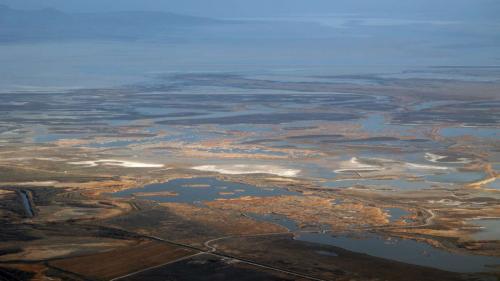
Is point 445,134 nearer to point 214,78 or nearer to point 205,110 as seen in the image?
point 205,110

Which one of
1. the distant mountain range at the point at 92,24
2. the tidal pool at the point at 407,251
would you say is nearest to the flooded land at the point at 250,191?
the tidal pool at the point at 407,251

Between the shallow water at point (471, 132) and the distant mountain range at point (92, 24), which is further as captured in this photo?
the distant mountain range at point (92, 24)

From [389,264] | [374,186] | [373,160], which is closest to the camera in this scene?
[389,264]

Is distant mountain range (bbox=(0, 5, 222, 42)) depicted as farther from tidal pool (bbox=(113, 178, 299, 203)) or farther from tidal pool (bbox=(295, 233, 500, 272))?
tidal pool (bbox=(295, 233, 500, 272))

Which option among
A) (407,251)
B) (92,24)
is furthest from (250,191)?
(92,24)

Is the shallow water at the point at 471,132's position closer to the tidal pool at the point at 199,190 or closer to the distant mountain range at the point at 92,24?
the tidal pool at the point at 199,190

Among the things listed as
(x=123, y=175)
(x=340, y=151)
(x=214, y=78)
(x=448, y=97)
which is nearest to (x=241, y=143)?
(x=340, y=151)

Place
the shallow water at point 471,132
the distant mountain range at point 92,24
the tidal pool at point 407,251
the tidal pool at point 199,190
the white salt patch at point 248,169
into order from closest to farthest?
1. the tidal pool at point 407,251
2. the tidal pool at point 199,190
3. the white salt patch at point 248,169
4. the shallow water at point 471,132
5. the distant mountain range at point 92,24
